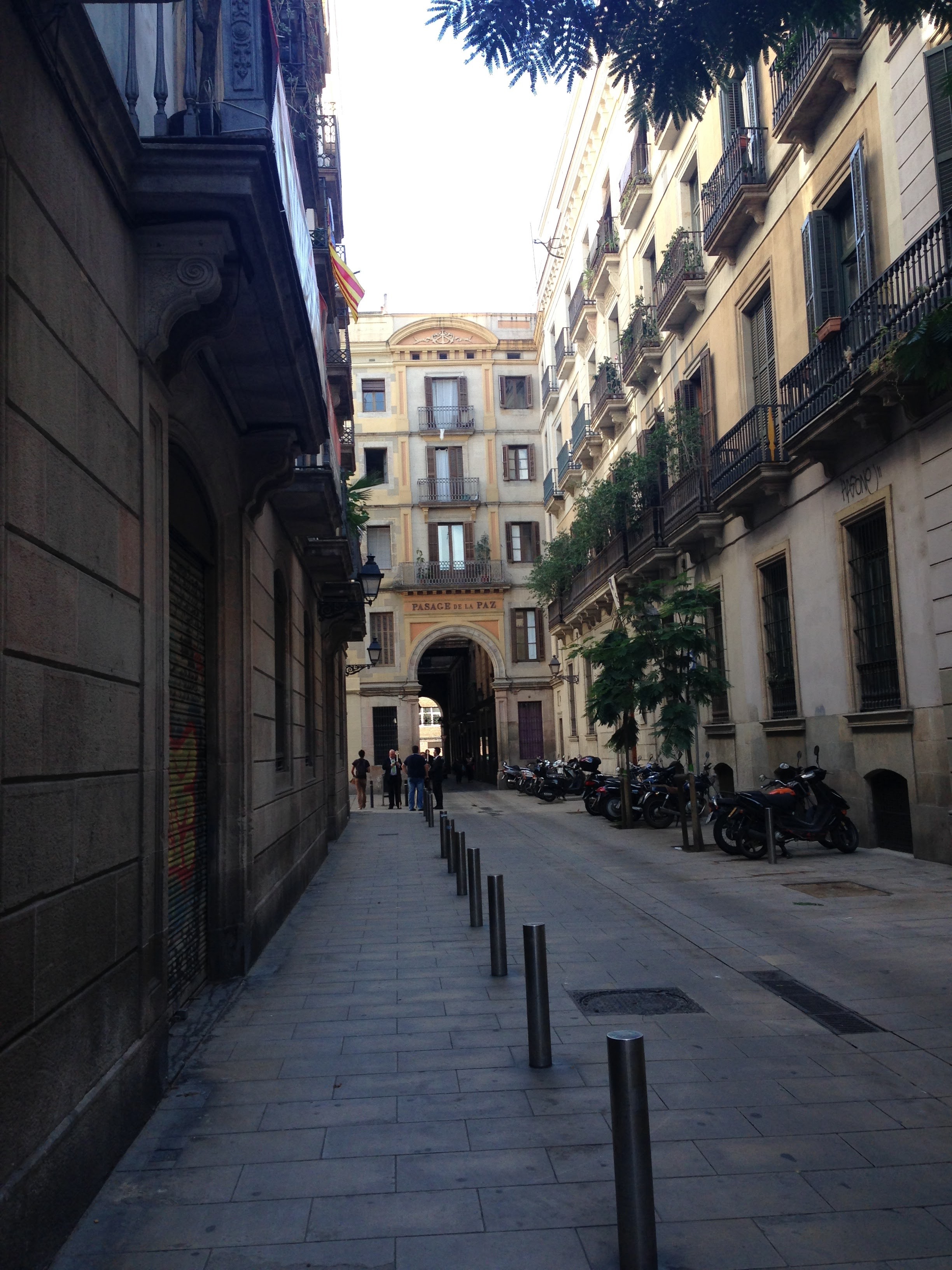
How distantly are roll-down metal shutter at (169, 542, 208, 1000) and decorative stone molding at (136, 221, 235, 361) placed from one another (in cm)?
165

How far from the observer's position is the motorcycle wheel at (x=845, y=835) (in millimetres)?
13773

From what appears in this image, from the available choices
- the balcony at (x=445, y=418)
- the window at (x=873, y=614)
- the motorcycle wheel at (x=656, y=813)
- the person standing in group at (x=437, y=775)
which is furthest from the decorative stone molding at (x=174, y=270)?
the balcony at (x=445, y=418)

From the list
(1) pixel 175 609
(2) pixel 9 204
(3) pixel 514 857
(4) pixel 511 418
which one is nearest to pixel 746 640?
(3) pixel 514 857

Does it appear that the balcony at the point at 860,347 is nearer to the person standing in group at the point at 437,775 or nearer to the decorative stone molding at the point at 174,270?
the decorative stone molding at the point at 174,270

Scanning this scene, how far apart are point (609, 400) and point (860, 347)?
15.2 m

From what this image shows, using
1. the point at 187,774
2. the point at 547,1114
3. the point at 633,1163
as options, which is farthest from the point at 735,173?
the point at 633,1163

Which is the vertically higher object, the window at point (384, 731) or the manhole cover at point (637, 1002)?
the window at point (384, 731)

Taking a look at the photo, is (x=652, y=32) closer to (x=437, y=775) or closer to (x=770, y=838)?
(x=770, y=838)

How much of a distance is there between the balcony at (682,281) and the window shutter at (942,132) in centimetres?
880

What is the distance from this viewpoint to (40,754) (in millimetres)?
3719

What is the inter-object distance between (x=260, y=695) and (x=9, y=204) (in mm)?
6212

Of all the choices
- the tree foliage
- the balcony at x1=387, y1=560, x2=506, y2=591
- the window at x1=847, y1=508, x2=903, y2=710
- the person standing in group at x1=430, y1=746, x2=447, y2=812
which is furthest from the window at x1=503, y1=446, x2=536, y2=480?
the tree foliage

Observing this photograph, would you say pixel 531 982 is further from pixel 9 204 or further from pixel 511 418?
pixel 511 418

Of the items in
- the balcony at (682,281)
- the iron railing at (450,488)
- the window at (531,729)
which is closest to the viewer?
the balcony at (682,281)
